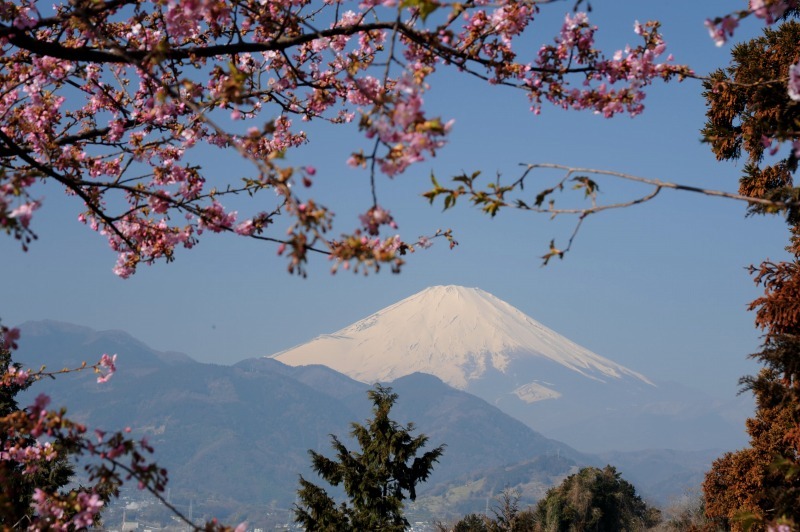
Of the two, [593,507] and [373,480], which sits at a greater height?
[373,480]

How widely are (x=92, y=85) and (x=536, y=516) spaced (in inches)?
1865

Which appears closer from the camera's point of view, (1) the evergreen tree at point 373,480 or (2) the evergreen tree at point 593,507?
(1) the evergreen tree at point 373,480

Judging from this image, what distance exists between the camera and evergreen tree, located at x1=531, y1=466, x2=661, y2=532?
47.6 m

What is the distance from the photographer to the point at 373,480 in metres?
22.4

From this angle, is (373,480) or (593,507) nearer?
(373,480)

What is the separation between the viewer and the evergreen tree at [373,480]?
72.7ft

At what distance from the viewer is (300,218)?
3.01 meters

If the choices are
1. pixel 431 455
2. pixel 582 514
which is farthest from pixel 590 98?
pixel 582 514

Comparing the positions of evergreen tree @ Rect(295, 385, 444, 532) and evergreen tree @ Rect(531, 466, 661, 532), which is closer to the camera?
evergreen tree @ Rect(295, 385, 444, 532)

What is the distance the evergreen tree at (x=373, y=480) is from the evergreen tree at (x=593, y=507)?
25113 mm

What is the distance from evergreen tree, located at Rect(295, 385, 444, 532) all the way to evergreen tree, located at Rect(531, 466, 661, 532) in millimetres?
25113

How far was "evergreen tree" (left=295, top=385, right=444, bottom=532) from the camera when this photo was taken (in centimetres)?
2217

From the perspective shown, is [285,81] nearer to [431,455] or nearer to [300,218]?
[300,218]

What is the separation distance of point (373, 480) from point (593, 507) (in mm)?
30471
